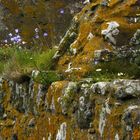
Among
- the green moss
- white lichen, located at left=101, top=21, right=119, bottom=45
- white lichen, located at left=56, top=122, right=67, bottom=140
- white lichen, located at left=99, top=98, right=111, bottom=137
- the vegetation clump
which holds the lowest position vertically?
white lichen, located at left=56, top=122, right=67, bottom=140

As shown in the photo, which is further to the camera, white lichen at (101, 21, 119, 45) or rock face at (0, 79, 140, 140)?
white lichen at (101, 21, 119, 45)

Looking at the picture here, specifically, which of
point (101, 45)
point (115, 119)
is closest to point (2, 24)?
point (101, 45)

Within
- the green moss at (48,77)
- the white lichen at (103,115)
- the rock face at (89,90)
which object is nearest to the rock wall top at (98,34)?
the rock face at (89,90)

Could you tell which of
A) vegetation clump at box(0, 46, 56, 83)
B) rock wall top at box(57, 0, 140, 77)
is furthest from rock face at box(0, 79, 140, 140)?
rock wall top at box(57, 0, 140, 77)

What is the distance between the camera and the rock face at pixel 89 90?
15.4 ft

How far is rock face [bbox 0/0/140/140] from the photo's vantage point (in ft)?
15.4

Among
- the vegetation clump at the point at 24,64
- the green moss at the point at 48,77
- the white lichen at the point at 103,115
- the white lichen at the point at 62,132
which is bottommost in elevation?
the white lichen at the point at 62,132

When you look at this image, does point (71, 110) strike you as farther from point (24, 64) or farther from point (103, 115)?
point (24, 64)

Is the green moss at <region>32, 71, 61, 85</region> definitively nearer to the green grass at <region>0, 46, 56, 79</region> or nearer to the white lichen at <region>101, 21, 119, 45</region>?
the green grass at <region>0, 46, 56, 79</region>

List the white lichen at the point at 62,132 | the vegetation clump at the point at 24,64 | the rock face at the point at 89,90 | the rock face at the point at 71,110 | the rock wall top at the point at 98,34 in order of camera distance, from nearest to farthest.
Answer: the rock face at the point at 71,110 → the rock face at the point at 89,90 → the white lichen at the point at 62,132 → the rock wall top at the point at 98,34 → the vegetation clump at the point at 24,64

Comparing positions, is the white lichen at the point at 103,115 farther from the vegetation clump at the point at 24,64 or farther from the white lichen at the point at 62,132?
the vegetation clump at the point at 24,64

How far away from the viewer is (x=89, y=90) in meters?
5.12

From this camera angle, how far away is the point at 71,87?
543 cm

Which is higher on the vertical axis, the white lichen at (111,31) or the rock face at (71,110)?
the white lichen at (111,31)
